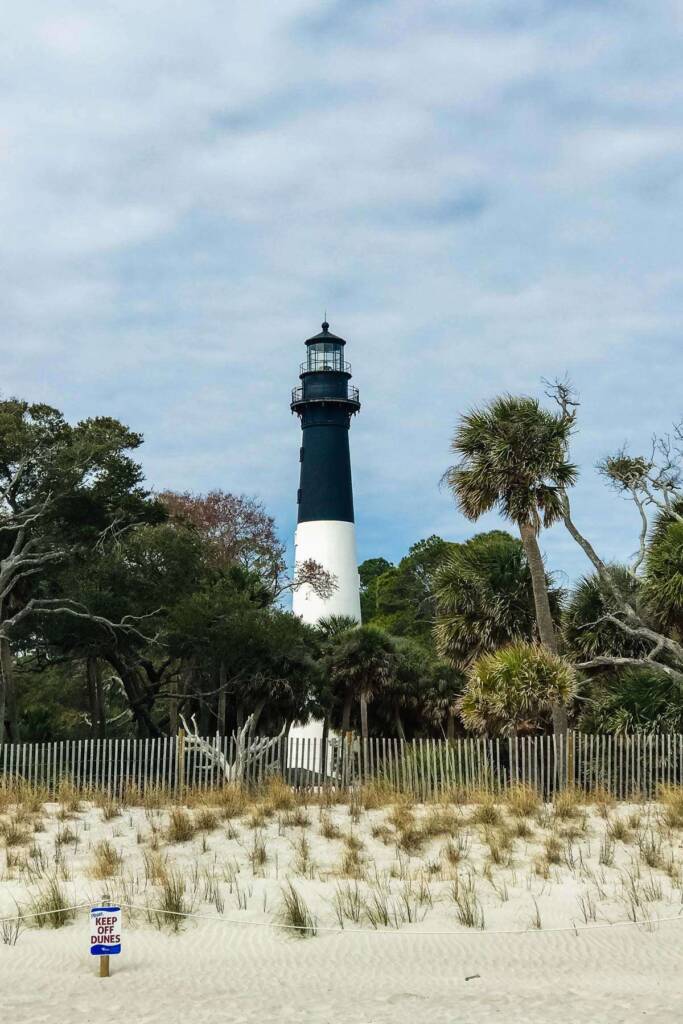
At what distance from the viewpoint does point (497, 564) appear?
29.9m

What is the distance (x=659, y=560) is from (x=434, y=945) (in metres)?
15.5

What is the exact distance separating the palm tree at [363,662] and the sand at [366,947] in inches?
1167

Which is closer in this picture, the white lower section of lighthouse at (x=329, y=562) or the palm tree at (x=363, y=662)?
the palm tree at (x=363, y=662)

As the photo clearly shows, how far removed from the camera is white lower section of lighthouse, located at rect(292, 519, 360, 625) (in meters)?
52.8

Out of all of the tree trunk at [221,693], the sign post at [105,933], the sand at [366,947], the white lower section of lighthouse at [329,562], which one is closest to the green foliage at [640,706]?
the sand at [366,947]

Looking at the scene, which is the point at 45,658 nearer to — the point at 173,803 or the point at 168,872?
the point at 173,803

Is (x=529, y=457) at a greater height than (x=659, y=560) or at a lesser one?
greater

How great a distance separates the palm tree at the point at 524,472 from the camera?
88.0ft

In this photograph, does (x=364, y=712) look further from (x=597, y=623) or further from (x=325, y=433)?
(x=597, y=623)

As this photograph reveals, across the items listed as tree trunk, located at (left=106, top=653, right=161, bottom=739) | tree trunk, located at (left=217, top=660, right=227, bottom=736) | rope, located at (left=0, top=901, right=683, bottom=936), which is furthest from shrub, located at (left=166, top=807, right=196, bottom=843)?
tree trunk, located at (left=106, top=653, right=161, bottom=739)

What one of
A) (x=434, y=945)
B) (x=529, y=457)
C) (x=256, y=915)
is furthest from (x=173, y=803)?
(x=529, y=457)

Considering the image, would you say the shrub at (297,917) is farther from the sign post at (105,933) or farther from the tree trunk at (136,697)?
the tree trunk at (136,697)

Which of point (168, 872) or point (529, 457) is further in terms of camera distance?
point (529, 457)

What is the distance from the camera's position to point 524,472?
87.8ft
